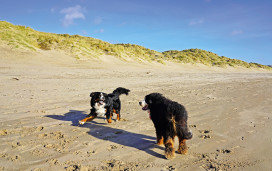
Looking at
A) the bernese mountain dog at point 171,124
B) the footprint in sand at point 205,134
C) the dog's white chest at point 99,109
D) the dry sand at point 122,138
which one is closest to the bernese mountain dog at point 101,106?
the dog's white chest at point 99,109

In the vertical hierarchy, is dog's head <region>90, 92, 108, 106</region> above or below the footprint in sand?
above

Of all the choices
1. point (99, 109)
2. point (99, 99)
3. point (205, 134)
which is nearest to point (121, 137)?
point (99, 109)

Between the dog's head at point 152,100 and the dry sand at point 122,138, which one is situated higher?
the dog's head at point 152,100

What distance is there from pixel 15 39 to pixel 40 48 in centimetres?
275

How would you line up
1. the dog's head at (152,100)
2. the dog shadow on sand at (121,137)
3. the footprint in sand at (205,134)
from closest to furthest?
the dog's head at (152,100) → the dog shadow on sand at (121,137) → the footprint in sand at (205,134)

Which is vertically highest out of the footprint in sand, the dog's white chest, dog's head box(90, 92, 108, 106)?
→ dog's head box(90, 92, 108, 106)

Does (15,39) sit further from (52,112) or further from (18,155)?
(18,155)

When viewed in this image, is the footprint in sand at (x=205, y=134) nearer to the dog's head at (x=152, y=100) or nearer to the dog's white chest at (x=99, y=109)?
the dog's head at (x=152, y=100)

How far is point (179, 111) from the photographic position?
143 inches

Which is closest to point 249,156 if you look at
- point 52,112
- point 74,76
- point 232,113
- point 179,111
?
point 179,111

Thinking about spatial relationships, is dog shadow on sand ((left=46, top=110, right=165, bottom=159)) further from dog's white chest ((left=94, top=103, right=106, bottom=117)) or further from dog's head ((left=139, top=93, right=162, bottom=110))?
dog's head ((left=139, top=93, right=162, bottom=110))

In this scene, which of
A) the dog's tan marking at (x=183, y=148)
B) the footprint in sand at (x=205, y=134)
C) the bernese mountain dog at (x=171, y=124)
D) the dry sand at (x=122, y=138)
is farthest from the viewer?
the footprint in sand at (x=205, y=134)

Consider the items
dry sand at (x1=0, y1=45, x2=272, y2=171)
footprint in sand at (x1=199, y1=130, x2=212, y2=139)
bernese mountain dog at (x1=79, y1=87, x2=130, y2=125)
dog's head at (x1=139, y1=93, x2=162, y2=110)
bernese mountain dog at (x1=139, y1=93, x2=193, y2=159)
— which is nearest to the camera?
dry sand at (x1=0, y1=45, x2=272, y2=171)

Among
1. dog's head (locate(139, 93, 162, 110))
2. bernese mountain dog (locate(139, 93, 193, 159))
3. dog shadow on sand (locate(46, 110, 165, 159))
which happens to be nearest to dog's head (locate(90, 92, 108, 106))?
dog shadow on sand (locate(46, 110, 165, 159))
